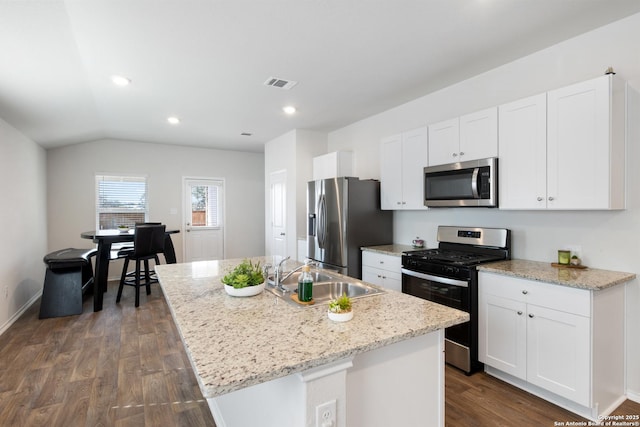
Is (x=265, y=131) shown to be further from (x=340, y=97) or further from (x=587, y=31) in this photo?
(x=587, y=31)

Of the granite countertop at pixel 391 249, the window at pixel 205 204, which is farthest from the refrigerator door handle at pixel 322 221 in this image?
the window at pixel 205 204

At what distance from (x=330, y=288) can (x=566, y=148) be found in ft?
6.22

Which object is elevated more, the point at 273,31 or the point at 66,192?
Result: the point at 273,31

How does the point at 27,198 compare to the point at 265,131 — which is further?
the point at 265,131

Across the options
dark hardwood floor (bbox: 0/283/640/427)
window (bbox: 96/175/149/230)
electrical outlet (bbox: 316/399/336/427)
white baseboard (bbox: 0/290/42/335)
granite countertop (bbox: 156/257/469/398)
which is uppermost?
window (bbox: 96/175/149/230)

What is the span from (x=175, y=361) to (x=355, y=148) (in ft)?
11.2

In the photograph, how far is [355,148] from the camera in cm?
472

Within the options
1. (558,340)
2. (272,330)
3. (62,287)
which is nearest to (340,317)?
(272,330)

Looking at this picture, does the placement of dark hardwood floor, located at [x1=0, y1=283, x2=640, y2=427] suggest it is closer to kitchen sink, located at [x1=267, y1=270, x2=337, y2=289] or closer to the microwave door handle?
kitchen sink, located at [x1=267, y1=270, x2=337, y2=289]

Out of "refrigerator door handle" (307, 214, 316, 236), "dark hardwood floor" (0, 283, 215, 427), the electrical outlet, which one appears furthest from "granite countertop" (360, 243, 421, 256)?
the electrical outlet

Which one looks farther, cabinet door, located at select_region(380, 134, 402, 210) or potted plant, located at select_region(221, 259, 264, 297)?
cabinet door, located at select_region(380, 134, 402, 210)

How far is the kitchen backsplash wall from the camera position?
219 centimetres

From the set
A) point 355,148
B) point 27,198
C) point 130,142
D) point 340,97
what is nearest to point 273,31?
point 340,97

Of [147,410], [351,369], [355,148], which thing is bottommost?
[147,410]
